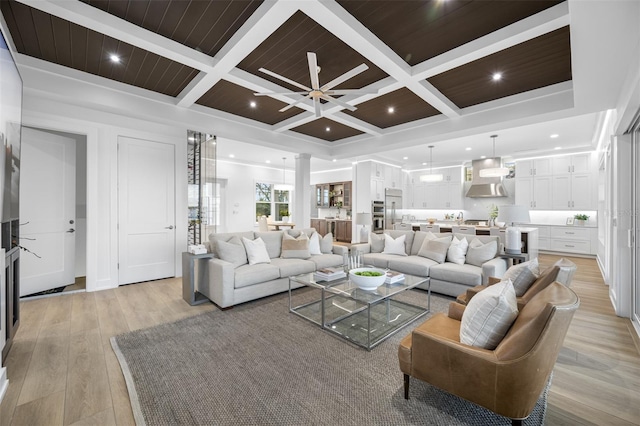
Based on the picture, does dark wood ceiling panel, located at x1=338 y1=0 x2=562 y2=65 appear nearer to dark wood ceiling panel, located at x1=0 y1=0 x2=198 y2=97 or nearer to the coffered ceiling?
the coffered ceiling

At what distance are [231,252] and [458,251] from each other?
3249 millimetres

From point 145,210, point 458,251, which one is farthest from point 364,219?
point 145,210

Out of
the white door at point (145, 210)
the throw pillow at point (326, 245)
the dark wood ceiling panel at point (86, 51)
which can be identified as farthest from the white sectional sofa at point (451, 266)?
the dark wood ceiling panel at point (86, 51)

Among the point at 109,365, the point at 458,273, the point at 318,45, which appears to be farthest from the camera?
the point at 458,273

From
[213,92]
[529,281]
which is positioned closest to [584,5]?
[529,281]

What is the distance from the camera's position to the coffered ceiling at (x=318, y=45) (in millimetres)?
2254

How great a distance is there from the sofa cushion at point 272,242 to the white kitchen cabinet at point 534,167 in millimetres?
7162

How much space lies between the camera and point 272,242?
4.54 m

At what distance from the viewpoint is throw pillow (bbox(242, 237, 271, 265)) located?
3959mm

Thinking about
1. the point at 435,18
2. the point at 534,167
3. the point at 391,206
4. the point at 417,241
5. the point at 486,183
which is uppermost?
the point at 435,18

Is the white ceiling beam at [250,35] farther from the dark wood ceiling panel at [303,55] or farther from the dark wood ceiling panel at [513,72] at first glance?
the dark wood ceiling panel at [513,72]

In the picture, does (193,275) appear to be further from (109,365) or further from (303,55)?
(303,55)

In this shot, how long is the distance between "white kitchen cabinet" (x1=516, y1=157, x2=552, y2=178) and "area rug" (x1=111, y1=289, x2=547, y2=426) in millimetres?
7253

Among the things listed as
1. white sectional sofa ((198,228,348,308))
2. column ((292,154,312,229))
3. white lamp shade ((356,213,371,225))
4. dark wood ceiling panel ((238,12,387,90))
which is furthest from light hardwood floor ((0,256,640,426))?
white lamp shade ((356,213,371,225))
